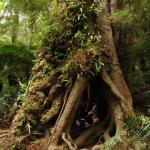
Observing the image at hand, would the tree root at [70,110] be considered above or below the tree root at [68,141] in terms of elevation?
above

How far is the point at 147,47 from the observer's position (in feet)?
29.9

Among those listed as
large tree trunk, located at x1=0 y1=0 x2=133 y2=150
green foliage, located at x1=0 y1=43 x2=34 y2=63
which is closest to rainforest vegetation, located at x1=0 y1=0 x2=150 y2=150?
large tree trunk, located at x1=0 y1=0 x2=133 y2=150

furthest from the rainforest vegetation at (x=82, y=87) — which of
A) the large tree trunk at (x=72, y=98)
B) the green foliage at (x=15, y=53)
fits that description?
the green foliage at (x=15, y=53)

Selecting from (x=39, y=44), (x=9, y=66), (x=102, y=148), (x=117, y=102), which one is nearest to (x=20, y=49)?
(x=9, y=66)

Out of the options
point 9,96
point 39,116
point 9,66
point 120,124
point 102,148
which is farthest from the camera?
point 9,66

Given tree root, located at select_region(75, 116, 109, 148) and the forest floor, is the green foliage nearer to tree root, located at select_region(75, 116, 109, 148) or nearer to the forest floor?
the forest floor

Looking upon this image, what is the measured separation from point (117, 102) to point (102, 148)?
122 cm

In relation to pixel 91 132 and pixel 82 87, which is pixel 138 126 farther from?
pixel 82 87

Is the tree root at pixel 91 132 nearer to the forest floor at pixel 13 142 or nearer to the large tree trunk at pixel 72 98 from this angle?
the large tree trunk at pixel 72 98

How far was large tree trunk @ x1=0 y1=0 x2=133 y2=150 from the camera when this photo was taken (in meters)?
6.83

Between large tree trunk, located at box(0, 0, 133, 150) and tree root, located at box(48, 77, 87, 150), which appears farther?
large tree trunk, located at box(0, 0, 133, 150)

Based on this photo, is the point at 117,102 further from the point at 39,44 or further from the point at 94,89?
the point at 39,44

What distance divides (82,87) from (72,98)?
33cm

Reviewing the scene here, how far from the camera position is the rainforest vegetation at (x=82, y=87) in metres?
6.73
